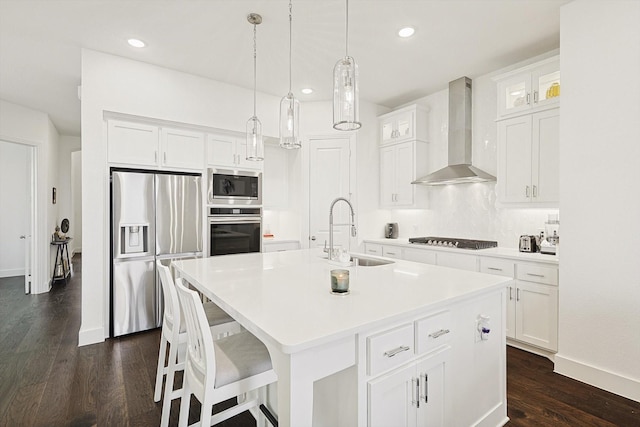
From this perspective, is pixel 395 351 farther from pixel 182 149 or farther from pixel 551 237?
pixel 182 149

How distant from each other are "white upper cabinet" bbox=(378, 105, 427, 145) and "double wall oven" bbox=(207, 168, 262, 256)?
193cm

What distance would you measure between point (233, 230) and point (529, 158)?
3.30 meters

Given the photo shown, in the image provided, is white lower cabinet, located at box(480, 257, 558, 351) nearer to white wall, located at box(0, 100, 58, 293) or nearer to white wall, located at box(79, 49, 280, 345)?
white wall, located at box(79, 49, 280, 345)

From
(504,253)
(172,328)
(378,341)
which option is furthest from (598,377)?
(172,328)

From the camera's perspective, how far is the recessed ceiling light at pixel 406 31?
2.84 meters

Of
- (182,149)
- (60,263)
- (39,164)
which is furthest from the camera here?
(60,263)

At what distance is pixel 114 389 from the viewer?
7.68 feet

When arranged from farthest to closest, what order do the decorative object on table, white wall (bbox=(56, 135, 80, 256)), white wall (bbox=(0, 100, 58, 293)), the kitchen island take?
white wall (bbox=(56, 135, 80, 256)), white wall (bbox=(0, 100, 58, 293)), the decorative object on table, the kitchen island

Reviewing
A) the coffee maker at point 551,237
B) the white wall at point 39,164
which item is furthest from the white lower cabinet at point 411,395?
the white wall at point 39,164

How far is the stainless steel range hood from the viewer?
3.90 meters

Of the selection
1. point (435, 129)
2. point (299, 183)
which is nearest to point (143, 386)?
point (299, 183)

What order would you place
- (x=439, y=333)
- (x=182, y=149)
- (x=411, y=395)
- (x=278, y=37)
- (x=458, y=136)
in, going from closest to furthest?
(x=411, y=395), (x=439, y=333), (x=278, y=37), (x=182, y=149), (x=458, y=136)

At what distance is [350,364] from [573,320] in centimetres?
223

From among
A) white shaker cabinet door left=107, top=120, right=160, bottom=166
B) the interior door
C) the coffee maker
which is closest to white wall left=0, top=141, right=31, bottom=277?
white shaker cabinet door left=107, top=120, right=160, bottom=166
